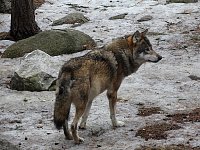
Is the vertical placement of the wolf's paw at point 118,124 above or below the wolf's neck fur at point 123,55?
below

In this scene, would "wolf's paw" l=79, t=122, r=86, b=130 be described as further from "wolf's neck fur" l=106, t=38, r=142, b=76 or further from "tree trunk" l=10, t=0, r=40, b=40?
"tree trunk" l=10, t=0, r=40, b=40

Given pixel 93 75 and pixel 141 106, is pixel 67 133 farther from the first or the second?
pixel 141 106

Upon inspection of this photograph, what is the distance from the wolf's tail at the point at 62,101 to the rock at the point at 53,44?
6.67 metres

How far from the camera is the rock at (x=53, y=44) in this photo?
13.3m

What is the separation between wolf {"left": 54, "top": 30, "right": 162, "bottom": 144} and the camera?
6.52 m

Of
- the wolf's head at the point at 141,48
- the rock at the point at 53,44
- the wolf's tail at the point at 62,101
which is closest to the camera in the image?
the wolf's tail at the point at 62,101

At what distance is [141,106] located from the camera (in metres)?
8.77

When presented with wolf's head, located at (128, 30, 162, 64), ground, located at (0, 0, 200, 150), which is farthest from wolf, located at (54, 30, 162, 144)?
ground, located at (0, 0, 200, 150)

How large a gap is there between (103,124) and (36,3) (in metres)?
13.5

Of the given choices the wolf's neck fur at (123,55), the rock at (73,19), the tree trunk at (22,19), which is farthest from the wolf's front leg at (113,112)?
the rock at (73,19)

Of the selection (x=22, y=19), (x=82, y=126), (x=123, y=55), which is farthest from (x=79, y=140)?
(x=22, y=19)

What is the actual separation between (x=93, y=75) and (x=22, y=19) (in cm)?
884

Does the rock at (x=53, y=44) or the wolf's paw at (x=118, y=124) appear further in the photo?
the rock at (x=53, y=44)

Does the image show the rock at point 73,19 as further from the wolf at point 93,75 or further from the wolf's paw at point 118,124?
the wolf's paw at point 118,124
